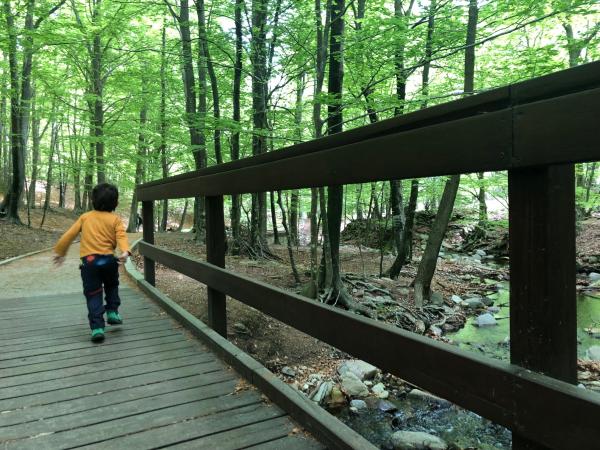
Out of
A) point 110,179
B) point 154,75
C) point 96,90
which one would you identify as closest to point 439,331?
point 154,75

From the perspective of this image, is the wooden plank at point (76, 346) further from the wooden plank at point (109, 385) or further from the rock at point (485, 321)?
the rock at point (485, 321)

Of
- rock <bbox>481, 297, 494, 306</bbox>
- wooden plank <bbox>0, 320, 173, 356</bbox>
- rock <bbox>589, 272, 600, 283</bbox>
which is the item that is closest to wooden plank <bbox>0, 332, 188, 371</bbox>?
wooden plank <bbox>0, 320, 173, 356</bbox>

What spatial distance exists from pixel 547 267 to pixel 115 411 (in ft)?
8.55

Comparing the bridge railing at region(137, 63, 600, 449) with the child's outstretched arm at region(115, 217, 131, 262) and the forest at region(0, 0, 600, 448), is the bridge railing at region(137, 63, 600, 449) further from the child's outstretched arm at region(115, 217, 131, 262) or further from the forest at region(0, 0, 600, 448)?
the forest at region(0, 0, 600, 448)

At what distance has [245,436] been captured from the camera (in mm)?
2520

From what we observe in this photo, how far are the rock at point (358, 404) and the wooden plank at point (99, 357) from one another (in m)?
2.46

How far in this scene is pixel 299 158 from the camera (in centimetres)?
261

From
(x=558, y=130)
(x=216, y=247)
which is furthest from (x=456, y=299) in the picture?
(x=558, y=130)

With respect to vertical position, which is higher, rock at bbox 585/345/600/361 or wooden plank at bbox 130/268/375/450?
wooden plank at bbox 130/268/375/450

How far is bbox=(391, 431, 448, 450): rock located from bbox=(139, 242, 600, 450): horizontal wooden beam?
2.76 m

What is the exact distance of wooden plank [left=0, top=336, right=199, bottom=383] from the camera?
348 centimetres

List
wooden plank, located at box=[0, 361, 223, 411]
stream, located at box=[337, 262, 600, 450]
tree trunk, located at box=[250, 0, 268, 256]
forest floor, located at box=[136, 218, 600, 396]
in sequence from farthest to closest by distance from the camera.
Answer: tree trunk, located at box=[250, 0, 268, 256] → forest floor, located at box=[136, 218, 600, 396] → stream, located at box=[337, 262, 600, 450] → wooden plank, located at box=[0, 361, 223, 411]

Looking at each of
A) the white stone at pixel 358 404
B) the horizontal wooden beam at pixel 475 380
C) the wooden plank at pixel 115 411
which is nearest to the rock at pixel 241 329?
the white stone at pixel 358 404

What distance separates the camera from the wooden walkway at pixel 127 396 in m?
2.50
